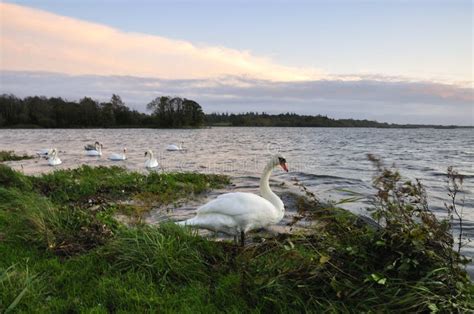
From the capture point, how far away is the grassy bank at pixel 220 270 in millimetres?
3688

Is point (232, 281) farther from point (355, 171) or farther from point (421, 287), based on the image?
point (355, 171)

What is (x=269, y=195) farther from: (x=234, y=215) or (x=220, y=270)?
(x=220, y=270)

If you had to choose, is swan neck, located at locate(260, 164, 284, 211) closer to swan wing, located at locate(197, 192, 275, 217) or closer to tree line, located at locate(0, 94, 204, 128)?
swan wing, located at locate(197, 192, 275, 217)

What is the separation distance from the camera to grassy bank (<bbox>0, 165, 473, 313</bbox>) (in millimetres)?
3688

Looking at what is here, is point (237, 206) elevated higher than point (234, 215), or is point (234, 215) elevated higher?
point (237, 206)

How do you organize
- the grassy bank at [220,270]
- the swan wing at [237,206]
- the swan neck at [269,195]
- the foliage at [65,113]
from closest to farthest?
the grassy bank at [220,270] → the swan wing at [237,206] → the swan neck at [269,195] → the foliage at [65,113]

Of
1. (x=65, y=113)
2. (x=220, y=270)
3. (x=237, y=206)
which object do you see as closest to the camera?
(x=220, y=270)

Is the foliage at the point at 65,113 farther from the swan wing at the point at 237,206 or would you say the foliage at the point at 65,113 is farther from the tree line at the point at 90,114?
the swan wing at the point at 237,206

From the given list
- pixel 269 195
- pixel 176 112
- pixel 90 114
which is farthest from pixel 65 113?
pixel 269 195

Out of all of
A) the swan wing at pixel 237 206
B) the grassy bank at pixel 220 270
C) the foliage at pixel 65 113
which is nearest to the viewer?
the grassy bank at pixel 220 270

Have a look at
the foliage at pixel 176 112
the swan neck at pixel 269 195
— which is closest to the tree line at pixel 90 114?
the foliage at pixel 176 112

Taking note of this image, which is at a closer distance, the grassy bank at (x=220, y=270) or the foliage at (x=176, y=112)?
the grassy bank at (x=220, y=270)

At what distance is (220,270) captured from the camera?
193 inches

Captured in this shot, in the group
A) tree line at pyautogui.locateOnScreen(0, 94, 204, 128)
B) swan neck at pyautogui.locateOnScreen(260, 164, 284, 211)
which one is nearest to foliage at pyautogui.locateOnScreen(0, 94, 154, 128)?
tree line at pyautogui.locateOnScreen(0, 94, 204, 128)
